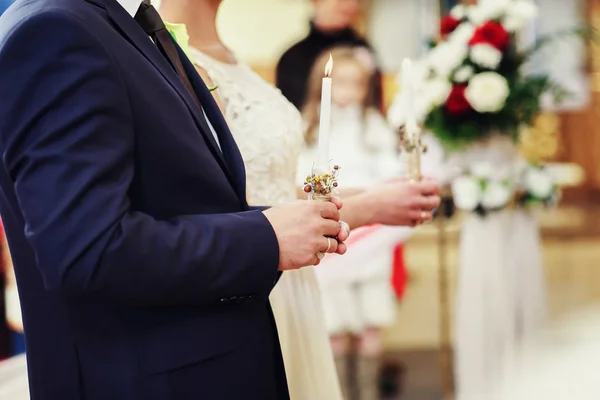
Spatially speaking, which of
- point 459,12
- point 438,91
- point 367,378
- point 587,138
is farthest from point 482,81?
point 587,138

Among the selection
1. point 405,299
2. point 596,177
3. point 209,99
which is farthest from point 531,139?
point 596,177

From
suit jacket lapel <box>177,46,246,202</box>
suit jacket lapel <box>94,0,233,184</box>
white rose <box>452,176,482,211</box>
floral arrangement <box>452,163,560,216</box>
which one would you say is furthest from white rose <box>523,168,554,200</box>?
suit jacket lapel <box>94,0,233,184</box>

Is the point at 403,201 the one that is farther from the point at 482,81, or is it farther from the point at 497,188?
the point at 497,188

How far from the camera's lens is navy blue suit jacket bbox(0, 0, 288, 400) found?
3.10 ft

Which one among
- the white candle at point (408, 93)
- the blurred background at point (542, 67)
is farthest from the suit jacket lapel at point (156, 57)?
the blurred background at point (542, 67)

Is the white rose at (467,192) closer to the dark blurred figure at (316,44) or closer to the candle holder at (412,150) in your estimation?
the dark blurred figure at (316,44)

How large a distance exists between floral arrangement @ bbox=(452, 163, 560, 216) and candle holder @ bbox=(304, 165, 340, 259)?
2657mm

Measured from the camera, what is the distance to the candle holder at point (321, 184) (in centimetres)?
116

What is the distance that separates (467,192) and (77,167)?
2.97 m

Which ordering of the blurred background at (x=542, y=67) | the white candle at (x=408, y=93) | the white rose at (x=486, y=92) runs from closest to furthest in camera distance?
1. the white candle at (x=408, y=93)
2. the white rose at (x=486, y=92)
3. the blurred background at (x=542, y=67)

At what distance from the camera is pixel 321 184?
45.5 inches

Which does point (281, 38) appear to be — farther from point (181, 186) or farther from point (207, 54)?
point (181, 186)

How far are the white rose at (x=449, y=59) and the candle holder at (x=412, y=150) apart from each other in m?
1.99

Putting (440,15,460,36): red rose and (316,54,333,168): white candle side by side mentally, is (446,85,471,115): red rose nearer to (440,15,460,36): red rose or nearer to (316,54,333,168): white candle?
(440,15,460,36): red rose
